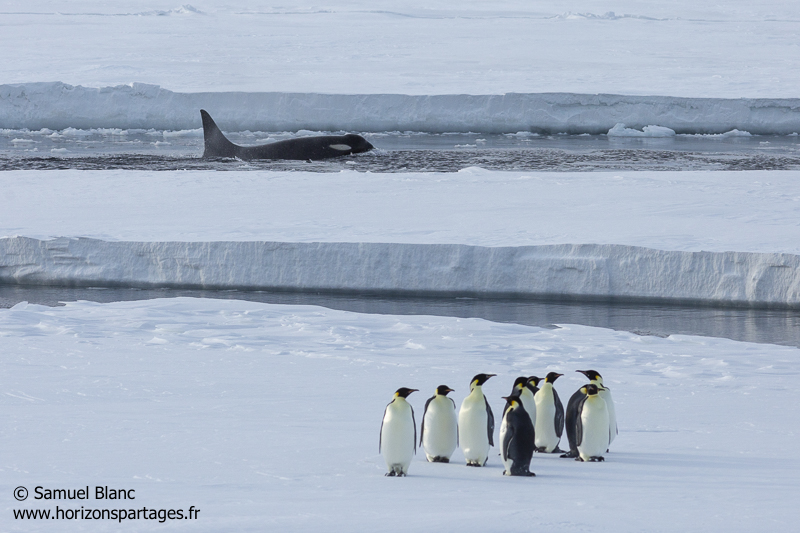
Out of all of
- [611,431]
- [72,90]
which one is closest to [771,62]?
[72,90]

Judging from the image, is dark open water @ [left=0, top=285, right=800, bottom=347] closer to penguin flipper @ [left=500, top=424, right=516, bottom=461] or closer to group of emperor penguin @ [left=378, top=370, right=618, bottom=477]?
group of emperor penguin @ [left=378, top=370, right=618, bottom=477]

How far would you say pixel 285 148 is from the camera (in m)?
12.1

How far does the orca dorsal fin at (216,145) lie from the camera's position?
39.4ft

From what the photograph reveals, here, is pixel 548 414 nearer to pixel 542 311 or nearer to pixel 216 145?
pixel 542 311

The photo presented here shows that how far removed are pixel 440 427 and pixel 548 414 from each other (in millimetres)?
464

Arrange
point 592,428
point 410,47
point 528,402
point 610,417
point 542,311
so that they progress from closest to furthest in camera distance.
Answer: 1. point 592,428
2. point 610,417
3. point 528,402
4. point 542,311
5. point 410,47

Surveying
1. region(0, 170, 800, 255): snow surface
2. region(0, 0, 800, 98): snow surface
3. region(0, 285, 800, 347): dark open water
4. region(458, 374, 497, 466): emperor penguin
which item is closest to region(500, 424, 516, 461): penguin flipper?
region(458, 374, 497, 466): emperor penguin

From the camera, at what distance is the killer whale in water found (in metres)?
12.0

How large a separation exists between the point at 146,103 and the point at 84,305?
11273mm

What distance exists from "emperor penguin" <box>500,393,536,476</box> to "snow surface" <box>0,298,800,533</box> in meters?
0.08

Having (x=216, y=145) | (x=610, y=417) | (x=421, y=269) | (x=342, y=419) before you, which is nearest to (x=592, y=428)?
(x=610, y=417)

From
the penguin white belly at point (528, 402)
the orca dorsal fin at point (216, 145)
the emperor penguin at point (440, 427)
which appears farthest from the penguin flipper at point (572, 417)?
the orca dorsal fin at point (216, 145)

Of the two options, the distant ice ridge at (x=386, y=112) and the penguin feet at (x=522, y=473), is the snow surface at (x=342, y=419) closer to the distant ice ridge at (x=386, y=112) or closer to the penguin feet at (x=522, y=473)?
the penguin feet at (x=522, y=473)

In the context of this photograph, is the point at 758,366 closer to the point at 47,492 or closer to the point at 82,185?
the point at 47,492
